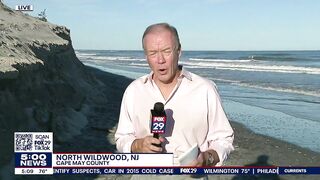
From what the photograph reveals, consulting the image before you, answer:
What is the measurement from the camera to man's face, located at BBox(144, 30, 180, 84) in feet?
10.2

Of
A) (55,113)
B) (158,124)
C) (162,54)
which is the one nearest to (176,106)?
(158,124)

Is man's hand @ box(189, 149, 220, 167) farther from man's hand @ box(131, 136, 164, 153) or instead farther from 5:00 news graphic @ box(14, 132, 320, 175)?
man's hand @ box(131, 136, 164, 153)

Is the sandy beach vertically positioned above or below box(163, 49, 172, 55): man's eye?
below

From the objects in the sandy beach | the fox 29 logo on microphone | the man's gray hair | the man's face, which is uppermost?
the man's gray hair

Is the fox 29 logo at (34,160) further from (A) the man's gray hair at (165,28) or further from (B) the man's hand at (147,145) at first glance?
(A) the man's gray hair at (165,28)

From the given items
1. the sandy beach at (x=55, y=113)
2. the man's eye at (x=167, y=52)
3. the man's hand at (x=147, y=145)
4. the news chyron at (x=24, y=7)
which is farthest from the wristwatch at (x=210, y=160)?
the news chyron at (x=24, y=7)

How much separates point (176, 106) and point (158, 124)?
0.29 metres

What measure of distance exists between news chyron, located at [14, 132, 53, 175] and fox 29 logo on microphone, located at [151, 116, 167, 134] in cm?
107

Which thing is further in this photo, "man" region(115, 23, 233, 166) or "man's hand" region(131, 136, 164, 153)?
"man" region(115, 23, 233, 166)

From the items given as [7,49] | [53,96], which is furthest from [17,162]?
[53,96]

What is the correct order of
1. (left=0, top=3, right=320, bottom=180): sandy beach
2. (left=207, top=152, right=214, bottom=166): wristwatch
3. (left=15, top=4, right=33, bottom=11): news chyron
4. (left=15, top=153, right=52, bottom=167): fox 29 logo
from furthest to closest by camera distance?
(left=15, top=4, right=33, bottom=11): news chyron → (left=0, top=3, right=320, bottom=180): sandy beach → (left=15, top=153, right=52, bottom=167): fox 29 logo → (left=207, top=152, right=214, bottom=166): wristwatch

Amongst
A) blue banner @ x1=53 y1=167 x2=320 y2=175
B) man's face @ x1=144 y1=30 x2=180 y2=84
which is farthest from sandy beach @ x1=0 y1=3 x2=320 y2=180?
man's face @ x1=144 y1=30 x2=180 y2=84

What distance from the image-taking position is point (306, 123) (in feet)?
44.0

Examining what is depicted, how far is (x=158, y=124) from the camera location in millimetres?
2924
